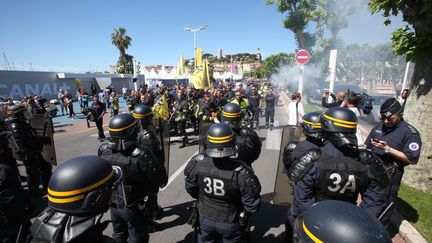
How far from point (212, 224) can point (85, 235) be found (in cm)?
138

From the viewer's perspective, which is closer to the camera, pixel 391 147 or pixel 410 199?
pixel 391 147

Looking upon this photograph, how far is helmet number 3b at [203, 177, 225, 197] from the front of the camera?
94.5 inches

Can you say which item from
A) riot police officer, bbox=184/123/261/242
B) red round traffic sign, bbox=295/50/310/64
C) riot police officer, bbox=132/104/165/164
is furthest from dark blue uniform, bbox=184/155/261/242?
red round traffic sign, bbox=295/50/310/64

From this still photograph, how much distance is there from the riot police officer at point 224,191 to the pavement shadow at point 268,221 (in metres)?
1.27

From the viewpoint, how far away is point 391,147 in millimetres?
3336

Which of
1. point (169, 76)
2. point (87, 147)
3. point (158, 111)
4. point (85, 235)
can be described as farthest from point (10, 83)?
point (85, 235)

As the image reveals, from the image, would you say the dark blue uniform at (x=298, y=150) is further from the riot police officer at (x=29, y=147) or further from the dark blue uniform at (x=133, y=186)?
the riot police officer at (x=29, y=147)

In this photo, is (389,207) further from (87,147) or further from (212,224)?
(87,147)

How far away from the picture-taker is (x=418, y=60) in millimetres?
4480

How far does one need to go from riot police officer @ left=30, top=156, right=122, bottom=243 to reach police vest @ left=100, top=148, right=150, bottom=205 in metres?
1.30

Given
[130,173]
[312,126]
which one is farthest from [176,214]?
[312,126]

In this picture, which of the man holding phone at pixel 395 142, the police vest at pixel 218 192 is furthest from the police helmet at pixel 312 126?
the police vest at pixel 218 192

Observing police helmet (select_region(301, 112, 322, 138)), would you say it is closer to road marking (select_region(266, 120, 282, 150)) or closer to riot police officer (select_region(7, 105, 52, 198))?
riot police officer (select_region(7, 105, 52, 198))

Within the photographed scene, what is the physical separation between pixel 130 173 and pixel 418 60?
5131 millimetres
